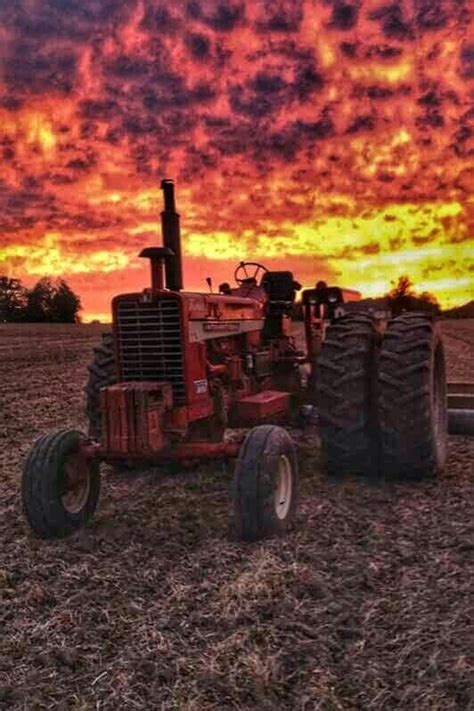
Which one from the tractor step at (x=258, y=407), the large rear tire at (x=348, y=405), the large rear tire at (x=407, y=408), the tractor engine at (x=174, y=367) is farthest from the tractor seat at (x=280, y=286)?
the large rear tire at (x=407, y=408)

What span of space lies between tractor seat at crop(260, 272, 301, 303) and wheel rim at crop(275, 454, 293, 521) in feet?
10.3

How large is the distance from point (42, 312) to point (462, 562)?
59571mm

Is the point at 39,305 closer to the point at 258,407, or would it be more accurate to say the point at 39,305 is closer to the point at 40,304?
the point at 40,304

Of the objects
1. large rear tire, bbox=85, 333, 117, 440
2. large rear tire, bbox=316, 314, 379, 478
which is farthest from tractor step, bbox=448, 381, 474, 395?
large rear tire, bbox=85, 333, 117, 440

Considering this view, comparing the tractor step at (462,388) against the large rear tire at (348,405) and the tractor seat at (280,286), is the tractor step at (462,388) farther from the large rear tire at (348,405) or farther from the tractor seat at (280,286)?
the large rear tire at (348,405)

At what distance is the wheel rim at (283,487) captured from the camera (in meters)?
5.33

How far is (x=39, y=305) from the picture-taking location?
61.8 meters

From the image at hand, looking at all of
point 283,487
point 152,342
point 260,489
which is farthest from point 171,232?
point 260,489

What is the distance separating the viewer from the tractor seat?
831 centimetres

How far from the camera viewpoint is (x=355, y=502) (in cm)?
602

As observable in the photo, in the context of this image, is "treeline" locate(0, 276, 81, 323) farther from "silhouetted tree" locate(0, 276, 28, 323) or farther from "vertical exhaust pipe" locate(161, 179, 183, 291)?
"vertical exhaust pipe" locate(161, 179, 183, 291)

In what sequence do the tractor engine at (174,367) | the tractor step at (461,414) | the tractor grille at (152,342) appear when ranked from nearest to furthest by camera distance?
the tractor engine at (174,367) → the tractor grille at (152,342) → the tractor step at (461,414)

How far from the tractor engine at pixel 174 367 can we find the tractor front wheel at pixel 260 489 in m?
0.79

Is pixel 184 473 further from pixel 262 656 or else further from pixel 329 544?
pixel 262 656
